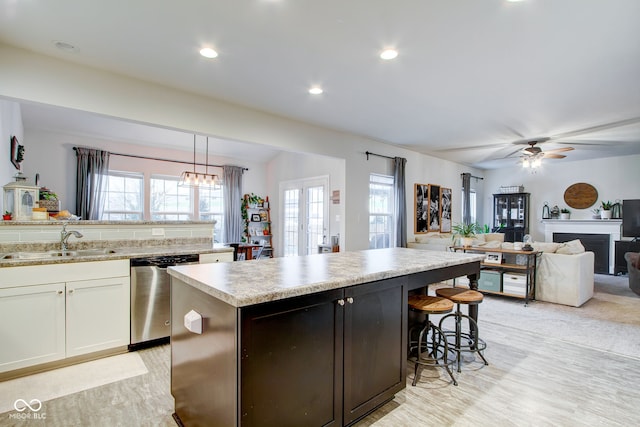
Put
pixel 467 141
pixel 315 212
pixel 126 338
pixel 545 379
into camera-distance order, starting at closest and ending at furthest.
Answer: pixel 545 379
pixel 126 338
pixel 467 141
pixel 315 212

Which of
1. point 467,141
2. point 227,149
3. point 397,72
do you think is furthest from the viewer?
point 227,149

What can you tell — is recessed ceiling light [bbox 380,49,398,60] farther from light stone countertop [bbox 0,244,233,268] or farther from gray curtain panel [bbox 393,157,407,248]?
gray curtain panel [bbox 393,157,407,248]

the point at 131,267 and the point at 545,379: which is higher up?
the point at 131,267

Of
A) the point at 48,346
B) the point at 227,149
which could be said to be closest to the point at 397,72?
the point at 48,346

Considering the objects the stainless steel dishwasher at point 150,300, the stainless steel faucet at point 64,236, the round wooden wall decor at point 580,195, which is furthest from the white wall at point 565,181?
the stainless steel faucet at point 64,236

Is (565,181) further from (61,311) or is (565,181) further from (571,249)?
(61,311)

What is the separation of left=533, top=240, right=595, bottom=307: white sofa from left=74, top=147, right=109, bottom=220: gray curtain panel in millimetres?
7289

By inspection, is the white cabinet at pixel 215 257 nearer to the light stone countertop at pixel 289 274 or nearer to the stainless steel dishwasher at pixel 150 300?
the stainless steel dishwasher at pixel 150 300

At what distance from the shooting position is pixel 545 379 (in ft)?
8.27

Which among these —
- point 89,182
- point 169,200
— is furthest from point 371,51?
point 169,200

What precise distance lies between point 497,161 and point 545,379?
6.64 m

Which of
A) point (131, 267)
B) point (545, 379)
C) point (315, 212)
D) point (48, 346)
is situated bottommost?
point (545, 379)

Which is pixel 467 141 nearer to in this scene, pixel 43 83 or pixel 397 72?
pixel 397 72

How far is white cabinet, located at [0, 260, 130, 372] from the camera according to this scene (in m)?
2.41
